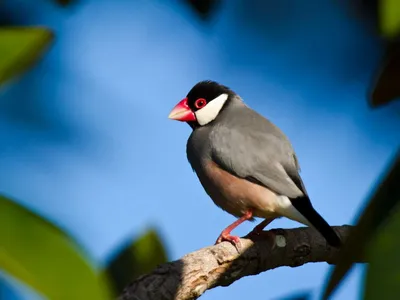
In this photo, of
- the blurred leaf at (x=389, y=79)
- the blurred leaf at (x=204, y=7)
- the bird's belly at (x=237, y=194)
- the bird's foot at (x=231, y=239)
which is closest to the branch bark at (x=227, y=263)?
the bird's foot at (x=231, y=239)

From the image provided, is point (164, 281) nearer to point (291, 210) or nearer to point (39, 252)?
point (291, 210)

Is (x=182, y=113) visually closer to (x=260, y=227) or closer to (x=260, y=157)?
(x=260, y=157)

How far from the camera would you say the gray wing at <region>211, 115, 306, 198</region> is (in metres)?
2.62

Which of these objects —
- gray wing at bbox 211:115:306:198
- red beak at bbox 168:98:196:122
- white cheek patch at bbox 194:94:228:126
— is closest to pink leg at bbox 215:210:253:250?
gray wing at bbox 211:115:306:198

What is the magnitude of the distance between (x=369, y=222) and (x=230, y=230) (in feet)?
6.99

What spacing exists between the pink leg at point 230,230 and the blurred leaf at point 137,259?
0.64 m

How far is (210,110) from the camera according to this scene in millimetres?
3266

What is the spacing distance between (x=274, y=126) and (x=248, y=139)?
215 mm

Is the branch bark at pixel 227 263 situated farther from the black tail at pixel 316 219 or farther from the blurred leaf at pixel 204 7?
the blurred leaf at pixel 204 7

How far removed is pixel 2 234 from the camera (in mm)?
525

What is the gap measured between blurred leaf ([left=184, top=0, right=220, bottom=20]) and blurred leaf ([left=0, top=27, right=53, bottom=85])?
98 cm

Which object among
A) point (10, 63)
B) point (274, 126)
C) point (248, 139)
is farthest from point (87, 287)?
point (274, 126)

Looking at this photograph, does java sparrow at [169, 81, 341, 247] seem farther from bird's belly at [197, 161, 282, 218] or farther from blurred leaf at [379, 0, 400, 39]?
blurred leaf at [379, 0, 400, 39]

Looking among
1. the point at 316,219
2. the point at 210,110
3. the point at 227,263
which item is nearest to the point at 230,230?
the point at 316,219
